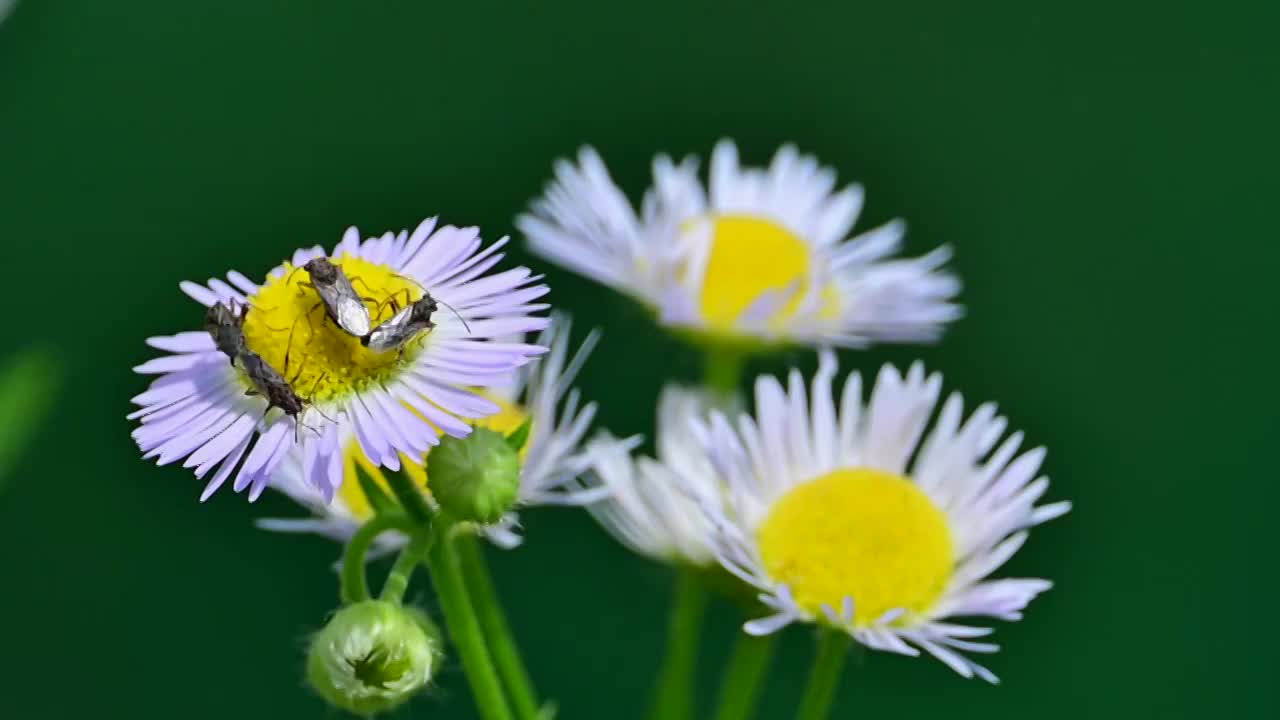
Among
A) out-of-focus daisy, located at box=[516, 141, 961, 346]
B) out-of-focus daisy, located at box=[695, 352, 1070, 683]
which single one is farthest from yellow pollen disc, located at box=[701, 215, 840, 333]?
out-of-focus daisy, located at box=[695, 352, 1070, 683]

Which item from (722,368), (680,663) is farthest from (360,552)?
(722,368)

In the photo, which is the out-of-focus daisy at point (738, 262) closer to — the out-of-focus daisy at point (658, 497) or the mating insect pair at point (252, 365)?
the out-of-focus daisy at point (658, 497)

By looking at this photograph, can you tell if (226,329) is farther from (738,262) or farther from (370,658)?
(738,262)

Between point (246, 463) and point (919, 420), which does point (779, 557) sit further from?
point (246, 463)

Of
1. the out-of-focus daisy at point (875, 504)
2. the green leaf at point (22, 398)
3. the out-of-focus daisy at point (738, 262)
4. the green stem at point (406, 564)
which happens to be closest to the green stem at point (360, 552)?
the green stem at point (406, 564)

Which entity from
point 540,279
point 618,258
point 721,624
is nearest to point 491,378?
point 540,279
